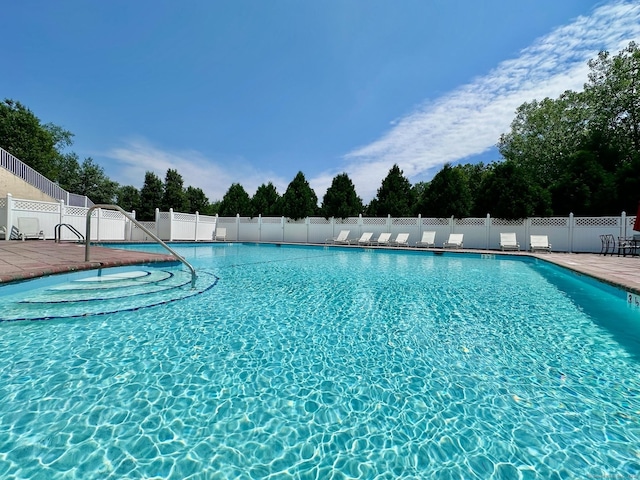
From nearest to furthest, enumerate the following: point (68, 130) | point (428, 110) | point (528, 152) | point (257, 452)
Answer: point (257, 452), point (428, 110), point (528, 152), point (68, 130)

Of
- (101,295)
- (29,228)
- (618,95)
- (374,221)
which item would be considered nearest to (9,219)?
(29,228)

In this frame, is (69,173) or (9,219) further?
(69,173)

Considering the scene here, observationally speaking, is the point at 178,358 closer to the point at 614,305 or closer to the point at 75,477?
the point at 75,477

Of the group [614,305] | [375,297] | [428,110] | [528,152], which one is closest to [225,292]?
[375,297]

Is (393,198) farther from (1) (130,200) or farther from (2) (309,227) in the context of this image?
(1) (130,200)

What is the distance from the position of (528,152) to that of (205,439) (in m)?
33.6

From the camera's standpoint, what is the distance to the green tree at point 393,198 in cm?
1900

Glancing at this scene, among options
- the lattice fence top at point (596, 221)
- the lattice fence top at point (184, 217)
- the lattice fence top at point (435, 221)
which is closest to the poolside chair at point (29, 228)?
the lattice fence top at point (184, 217)

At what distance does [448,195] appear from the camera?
16609mm

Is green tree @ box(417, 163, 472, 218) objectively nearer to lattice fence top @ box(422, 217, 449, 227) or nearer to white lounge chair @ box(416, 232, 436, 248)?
lattice fence top @ box(422, 217, 449, 227)

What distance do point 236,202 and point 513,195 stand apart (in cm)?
1848

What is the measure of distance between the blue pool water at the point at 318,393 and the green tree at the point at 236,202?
18.9m

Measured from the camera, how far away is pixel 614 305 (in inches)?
192

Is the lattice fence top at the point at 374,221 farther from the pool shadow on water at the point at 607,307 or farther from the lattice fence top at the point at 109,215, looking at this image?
the lattice fence top at the point at 109,215
